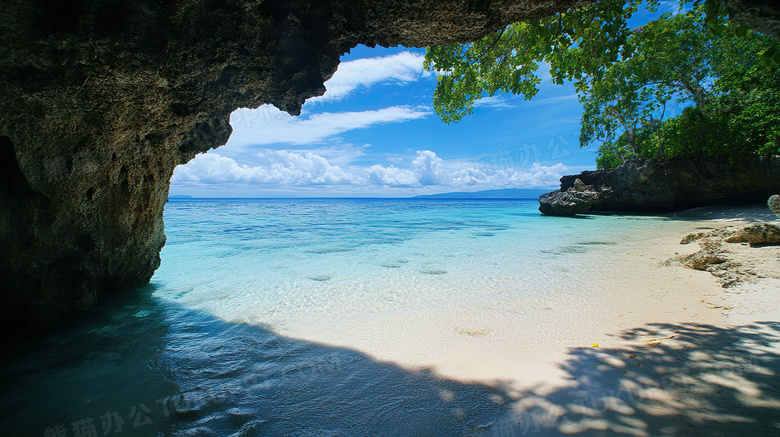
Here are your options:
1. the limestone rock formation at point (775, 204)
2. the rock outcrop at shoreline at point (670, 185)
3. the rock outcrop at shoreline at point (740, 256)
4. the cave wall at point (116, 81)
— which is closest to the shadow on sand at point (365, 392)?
the cave wall at point (116, 81)

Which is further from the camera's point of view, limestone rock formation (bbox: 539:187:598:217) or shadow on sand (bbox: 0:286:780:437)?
limestone rock formation (bbox: 539:187:598:217)

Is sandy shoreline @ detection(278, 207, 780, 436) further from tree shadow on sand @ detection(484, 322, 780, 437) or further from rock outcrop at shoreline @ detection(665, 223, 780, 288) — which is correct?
rock outcrop at shoreline @ detection(665, 223, 780, 288)

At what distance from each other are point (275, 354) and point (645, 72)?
89.4ft

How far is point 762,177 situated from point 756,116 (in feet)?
11.7

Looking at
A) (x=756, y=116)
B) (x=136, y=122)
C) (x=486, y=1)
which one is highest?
(x=756, y=116)

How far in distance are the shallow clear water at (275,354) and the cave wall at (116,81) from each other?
3.99 feet

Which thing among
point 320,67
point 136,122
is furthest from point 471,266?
point 136,122

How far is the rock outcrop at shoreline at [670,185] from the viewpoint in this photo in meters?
17.8

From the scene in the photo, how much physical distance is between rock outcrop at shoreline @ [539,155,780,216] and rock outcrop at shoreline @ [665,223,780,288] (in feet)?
56.6

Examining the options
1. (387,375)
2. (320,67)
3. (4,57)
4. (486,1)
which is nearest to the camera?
(4,57)

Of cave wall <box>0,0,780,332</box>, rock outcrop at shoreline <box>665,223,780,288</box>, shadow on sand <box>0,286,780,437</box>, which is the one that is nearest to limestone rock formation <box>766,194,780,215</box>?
rock outcrop at shoreline <box>665,223,780,288</box>

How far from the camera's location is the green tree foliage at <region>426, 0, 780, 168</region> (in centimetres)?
469

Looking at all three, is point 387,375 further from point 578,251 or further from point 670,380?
point 578,251

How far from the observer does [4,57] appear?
2389 mm
